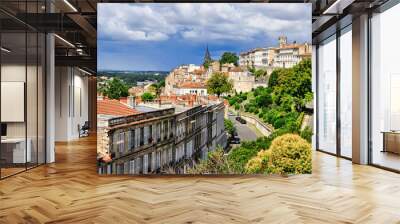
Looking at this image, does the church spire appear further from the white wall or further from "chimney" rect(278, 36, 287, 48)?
the white wall

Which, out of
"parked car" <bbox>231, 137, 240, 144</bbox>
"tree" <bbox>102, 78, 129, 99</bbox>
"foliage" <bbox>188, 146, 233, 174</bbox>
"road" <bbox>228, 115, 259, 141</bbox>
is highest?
"tree" <bbox>102, 78, 129, 99</bbox>

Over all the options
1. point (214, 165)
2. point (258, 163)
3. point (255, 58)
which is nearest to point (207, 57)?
point (255, 58)

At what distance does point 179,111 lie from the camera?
7457 mm

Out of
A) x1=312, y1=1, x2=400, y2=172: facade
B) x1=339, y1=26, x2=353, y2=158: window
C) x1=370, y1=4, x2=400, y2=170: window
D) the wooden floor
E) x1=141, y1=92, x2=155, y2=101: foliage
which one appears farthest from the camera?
x1=339, y1=26, x2=353, y2=158: window

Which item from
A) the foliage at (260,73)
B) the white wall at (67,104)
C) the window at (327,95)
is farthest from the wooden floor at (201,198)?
the white wall at (67,104)

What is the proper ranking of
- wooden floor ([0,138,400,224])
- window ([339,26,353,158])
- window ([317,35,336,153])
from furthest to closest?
window ([317,35,336,153])
window ([339,26,353,158])
wooden floor ([0,138,400,224])

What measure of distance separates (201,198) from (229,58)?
285 cm

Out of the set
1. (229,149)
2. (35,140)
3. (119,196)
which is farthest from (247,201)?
(35,140)

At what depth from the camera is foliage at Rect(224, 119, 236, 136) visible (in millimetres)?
7555

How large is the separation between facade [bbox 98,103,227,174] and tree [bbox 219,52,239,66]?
73 cm

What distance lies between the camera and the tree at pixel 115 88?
741cm

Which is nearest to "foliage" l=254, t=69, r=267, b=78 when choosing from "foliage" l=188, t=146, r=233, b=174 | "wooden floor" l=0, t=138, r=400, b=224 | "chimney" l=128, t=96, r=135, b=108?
"foliage" l=188, t=146, r=233, b=174

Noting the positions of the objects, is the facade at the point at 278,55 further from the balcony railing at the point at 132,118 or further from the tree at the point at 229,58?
the balcony railing at the point at 132,118

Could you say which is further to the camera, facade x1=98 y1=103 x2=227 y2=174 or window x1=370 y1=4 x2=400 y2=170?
window x1=370 y1=4 x2=400 y2=170
